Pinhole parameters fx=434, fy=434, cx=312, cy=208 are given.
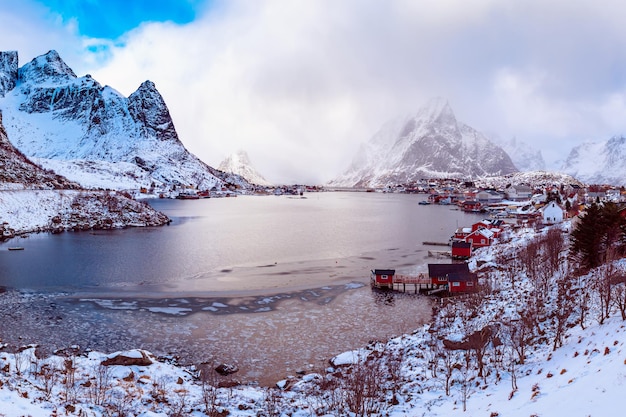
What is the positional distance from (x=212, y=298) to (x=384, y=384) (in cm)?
2432

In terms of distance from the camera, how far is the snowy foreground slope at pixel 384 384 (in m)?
14.4

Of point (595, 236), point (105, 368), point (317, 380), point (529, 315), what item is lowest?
point (317, 380)

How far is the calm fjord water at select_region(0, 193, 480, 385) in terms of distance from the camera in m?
30.1

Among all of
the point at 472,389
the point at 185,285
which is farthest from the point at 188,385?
the point at 185,285

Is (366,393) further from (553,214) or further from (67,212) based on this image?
(67,212)

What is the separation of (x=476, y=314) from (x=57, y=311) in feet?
111

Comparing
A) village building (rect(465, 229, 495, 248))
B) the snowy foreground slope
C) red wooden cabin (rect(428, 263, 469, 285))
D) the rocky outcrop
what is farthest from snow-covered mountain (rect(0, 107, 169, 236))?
red wooden cabin (rect(428, 263, 469, 285))

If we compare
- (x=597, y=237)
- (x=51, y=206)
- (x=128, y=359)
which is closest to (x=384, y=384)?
(x=128, y=359)

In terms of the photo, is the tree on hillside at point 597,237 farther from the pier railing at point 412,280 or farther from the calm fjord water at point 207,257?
the calm fjord water at point 207,257

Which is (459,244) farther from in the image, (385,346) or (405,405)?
(405,405)

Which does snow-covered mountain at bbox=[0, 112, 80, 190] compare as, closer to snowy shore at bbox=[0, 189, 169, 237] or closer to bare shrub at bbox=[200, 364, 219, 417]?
snowy shore at bbox=[0, 189, 169, 237]

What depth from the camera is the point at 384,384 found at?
2172 cm

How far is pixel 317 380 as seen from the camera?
23.7 m

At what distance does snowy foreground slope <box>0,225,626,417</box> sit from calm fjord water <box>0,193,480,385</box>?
3.94m
